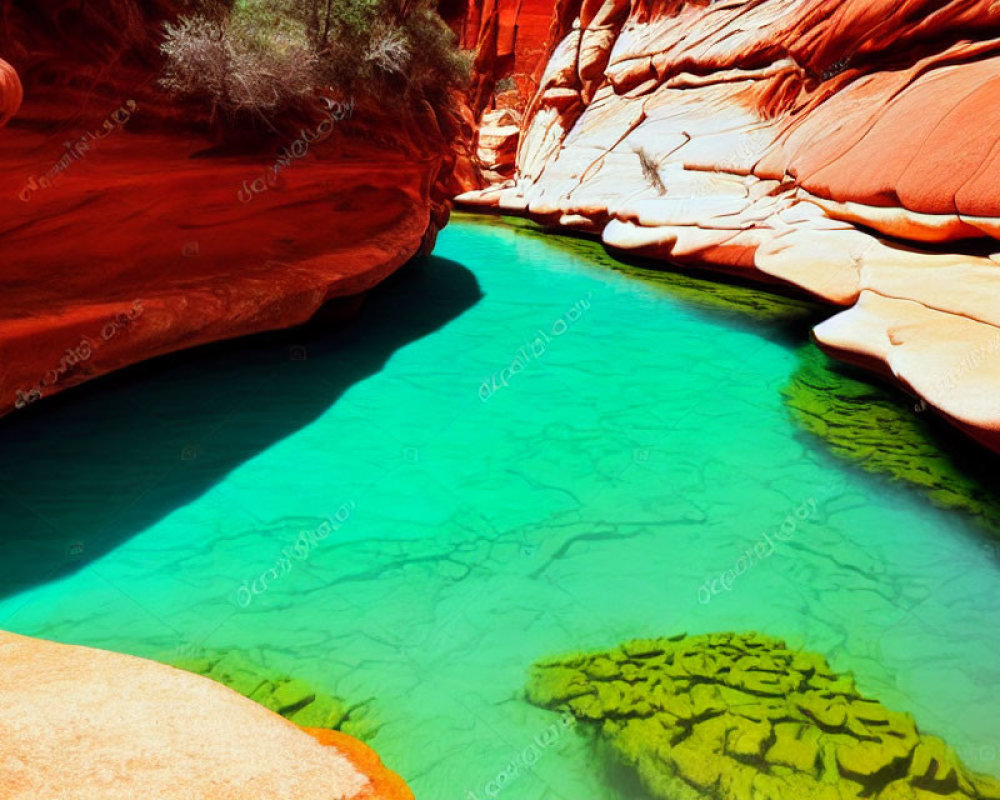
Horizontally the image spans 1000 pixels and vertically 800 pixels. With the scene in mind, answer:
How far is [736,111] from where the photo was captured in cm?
1390

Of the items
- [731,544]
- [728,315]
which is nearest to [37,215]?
[731,544]

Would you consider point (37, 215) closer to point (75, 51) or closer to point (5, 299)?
point (5, 299)

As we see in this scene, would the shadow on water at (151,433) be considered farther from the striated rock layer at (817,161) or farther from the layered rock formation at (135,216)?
the striated rock layer at (817,161)

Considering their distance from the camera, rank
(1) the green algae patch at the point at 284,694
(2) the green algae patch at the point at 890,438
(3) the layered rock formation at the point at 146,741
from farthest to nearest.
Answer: (2) the green algae patch at the point at 890,438 → (1) the green algae patch at the point at 284,694 → (3) the layered rock formation at the point at 146,741

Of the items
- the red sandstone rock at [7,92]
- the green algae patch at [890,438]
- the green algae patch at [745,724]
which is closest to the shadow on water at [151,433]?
the red sandstone rock at [7,92]

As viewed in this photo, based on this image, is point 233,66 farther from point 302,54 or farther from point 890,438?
point 890,438

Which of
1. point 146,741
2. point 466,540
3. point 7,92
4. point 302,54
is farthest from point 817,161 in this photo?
point 146,741

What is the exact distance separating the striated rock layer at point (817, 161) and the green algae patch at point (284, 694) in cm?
487

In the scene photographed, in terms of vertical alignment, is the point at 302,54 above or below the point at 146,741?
above

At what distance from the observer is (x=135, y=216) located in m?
7.17

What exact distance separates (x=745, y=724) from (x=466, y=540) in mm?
2171

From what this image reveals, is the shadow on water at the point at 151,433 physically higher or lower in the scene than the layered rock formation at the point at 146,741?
lower

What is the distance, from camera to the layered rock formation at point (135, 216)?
20.1 feet

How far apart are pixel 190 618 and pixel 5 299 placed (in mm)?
3804
